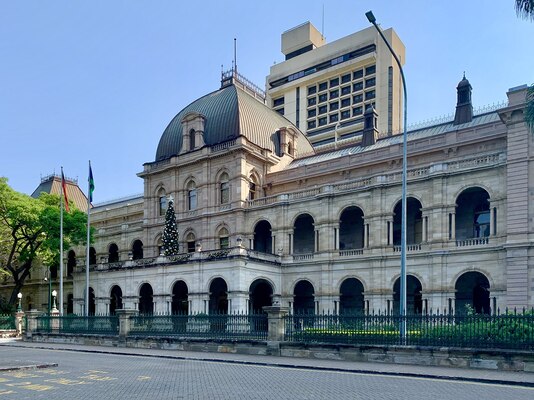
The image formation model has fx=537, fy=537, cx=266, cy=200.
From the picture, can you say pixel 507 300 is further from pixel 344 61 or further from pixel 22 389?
pixel 344 61

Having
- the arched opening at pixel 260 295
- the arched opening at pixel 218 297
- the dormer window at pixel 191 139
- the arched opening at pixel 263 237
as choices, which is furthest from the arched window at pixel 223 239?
the dormer window at pixel 191 139

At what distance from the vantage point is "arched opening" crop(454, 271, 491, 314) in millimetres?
33513

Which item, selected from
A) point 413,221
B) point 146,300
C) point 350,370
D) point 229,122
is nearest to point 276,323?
point 350,370

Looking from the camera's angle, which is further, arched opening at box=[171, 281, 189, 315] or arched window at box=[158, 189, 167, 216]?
arched window at box=[158, 189, 167, 216]

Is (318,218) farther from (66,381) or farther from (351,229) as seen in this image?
(66,381)

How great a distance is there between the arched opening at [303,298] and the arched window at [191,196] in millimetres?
11736

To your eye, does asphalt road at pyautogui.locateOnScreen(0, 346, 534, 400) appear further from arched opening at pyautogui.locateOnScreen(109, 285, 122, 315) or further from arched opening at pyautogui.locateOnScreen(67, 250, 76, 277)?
arched opening at pyautogui.locateOnScreen(67, 250, 76, 277)

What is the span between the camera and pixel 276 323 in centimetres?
2075

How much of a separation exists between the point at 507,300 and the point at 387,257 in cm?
799

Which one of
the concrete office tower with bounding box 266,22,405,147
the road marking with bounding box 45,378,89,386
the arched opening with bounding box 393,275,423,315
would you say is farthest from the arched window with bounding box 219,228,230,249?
the concrete office tower with bounding box 266,22,405,147

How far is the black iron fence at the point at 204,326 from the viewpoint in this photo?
21781 millimetres

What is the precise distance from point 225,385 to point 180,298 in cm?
3040

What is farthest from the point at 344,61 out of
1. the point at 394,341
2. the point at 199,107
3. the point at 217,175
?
the point at 394,341

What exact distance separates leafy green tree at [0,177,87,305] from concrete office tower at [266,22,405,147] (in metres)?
43.0
